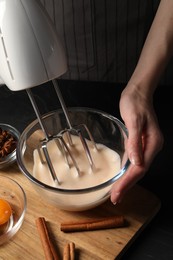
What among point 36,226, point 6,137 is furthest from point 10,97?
point 36,226

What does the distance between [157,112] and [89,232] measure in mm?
409

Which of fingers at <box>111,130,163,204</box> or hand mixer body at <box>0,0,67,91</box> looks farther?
fingers at <box>111,130,163,204</box>

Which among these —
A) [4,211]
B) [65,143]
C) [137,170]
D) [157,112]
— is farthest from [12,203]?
[157,112]

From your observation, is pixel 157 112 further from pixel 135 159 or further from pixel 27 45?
pixel 27 45

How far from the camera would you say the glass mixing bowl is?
738 millimetres

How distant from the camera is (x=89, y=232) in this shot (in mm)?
774

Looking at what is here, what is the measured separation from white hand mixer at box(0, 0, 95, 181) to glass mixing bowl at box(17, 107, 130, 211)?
0.68 ft

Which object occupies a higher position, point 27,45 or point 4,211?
point 27,45

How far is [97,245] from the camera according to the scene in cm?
75

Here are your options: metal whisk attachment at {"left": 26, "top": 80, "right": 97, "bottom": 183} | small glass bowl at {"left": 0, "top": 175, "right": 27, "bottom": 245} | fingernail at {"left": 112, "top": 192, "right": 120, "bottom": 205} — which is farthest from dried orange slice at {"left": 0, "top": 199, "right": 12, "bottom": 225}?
fingernail at {"left": 112, "top": 192, "right": 120, "bottom": 205}

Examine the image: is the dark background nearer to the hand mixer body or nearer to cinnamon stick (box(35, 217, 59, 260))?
cinnamon stick (box(35, 217, 59, 260))

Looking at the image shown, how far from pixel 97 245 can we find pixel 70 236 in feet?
0.18

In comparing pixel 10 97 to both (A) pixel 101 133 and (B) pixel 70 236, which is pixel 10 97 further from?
(B) pixel 70 236

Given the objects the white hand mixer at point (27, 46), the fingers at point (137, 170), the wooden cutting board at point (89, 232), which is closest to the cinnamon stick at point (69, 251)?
the wooden cutting board at point (89, 232)
